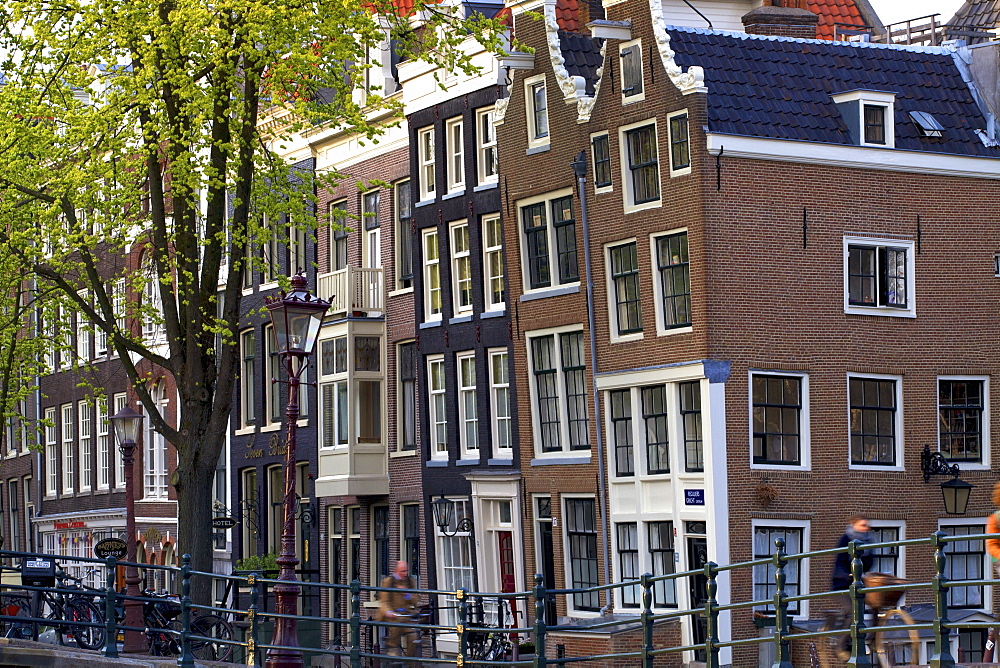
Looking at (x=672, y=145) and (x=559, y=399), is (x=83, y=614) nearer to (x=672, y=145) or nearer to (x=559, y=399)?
(x=559, y=399)

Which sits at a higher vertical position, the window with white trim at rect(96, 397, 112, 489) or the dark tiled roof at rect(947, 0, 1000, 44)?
the dark tiled roof at rect(947, 0, 1000, 44)

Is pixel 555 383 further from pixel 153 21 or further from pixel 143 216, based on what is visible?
pixel 153 21

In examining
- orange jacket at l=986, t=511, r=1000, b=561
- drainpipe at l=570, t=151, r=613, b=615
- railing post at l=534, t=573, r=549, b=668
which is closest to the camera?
orange jacket at l=986, t=511, r=1000, b=561

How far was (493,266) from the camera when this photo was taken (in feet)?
113

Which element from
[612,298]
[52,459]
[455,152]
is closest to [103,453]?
[52,459]

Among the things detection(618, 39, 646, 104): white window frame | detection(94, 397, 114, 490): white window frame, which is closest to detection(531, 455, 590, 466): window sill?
detection(618, 39, 646, 104): white window frame

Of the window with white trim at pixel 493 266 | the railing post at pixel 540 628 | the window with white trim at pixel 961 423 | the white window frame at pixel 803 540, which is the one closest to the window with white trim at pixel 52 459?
the window with white trim at pixel 493 266

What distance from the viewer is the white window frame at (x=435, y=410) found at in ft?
117

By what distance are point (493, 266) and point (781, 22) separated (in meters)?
7.19

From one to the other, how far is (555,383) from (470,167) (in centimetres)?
482

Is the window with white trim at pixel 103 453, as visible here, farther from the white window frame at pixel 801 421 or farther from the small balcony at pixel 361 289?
the white window frame at pixel 801 421

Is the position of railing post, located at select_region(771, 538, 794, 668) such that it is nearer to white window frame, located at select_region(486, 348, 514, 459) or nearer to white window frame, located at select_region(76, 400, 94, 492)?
white window frame, located at select_region(486, 348, 514, 459)

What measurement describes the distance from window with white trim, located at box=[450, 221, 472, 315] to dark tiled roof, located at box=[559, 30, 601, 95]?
4.08 metres

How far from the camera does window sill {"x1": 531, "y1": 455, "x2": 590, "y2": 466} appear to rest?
105 feet
